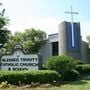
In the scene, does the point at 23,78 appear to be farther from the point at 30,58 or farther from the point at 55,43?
the point at 55,43

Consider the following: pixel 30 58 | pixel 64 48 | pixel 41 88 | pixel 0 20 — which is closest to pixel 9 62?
pixel 30 58

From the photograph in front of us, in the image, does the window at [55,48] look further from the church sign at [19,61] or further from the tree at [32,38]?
the church sign at [19,61]

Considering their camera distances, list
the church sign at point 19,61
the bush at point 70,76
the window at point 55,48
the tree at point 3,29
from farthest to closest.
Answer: the window at point 55,48, the tree at point 3,29, the bush at point 70,76, the church sign at point 19,61

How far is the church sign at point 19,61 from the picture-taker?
19.4 meters

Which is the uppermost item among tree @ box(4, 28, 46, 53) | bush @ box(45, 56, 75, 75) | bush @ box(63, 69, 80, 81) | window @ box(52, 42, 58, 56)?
tree @ box(4, 28, 46, 53)

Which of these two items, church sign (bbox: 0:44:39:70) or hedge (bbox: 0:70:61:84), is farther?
church sign (bbox: 0:44:39:70)

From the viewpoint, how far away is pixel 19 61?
19.5 m

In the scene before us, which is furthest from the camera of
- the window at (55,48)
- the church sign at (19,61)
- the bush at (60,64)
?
the window at (55,48)

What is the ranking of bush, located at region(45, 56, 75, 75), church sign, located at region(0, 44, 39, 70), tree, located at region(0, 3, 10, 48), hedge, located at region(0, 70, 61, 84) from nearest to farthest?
hedge, located at region(0, 70, 61, 84) → church sign, located at region(0, 44, 39, 70) → bush, located at region(45, 56, 75, 75) → tree, located at region(0, 3, 10, 48)

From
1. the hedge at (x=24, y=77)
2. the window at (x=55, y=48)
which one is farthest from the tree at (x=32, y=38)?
the hedge at (x=24, y=77)

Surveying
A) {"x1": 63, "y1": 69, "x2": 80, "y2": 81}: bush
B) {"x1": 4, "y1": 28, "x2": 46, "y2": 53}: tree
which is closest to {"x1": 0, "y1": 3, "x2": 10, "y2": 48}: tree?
{"x1": 63, "y1": 69, "x2": 80, "y2": 81}: bush

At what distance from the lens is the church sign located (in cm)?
1936

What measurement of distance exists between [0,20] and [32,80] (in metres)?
18.2

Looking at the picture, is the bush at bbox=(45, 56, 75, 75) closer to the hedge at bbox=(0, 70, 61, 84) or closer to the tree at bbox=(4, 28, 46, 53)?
the hedge at bbox=(0, 70, 61, 84)
